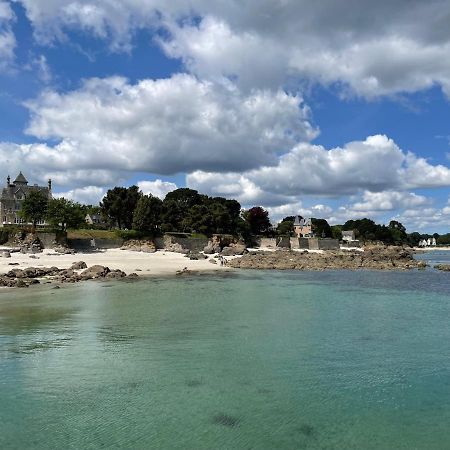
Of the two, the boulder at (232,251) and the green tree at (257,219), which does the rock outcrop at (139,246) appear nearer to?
the boulder at (232,251)

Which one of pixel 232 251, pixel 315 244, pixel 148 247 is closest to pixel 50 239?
pixel 148 247

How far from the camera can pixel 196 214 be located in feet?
320

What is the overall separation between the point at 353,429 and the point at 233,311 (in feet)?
49.2

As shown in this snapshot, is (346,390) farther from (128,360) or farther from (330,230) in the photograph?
(330,230)

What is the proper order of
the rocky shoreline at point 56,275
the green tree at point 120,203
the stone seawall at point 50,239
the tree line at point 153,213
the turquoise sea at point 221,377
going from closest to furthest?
the turquoise sea at point 221,377
the rocky shoreline at point 56,275
the stone seawall at point 50,239
the tree line at point 153,213
the green tree at point 120,203

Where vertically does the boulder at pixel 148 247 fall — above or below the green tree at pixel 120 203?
below

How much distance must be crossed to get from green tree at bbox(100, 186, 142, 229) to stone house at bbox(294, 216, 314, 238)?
83.5 metres

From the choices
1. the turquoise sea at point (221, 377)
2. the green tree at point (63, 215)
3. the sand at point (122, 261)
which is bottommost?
the turquoise sea at point (221, 377)

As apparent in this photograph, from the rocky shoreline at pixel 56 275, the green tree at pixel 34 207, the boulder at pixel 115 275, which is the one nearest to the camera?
the rocky shoreline at pixel 56 275

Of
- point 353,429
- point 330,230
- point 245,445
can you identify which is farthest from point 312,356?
point 330,230

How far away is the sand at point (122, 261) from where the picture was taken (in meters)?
46.9

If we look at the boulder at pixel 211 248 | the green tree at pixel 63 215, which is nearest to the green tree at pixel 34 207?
the green tree at pixel 63 215

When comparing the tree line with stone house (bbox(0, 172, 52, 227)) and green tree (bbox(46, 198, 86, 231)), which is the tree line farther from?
stone house (bbox(0, 172, 52, 227))

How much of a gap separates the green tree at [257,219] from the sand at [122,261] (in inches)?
2333
